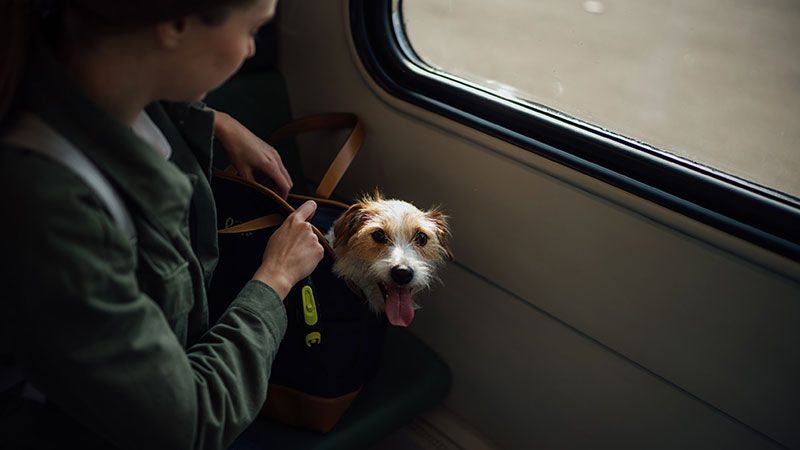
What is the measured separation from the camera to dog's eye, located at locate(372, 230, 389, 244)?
4.60ft

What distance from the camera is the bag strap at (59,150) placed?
0.74 meters

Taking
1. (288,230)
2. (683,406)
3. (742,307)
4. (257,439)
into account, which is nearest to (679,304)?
(742,307)

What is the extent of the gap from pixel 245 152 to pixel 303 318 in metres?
0.44

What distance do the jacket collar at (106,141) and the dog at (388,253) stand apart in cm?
57

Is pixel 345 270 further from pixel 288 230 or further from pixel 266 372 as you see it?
pixel 266 372

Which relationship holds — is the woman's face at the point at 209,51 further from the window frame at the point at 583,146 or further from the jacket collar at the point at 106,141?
the window frame at the point at 583,146

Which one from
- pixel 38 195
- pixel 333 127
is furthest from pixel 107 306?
pixel 333 127

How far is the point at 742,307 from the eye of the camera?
4.11 feet

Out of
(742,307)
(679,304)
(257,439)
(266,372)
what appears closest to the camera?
(266,372)

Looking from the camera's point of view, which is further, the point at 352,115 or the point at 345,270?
the point at 352,115

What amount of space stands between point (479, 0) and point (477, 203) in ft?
2.09

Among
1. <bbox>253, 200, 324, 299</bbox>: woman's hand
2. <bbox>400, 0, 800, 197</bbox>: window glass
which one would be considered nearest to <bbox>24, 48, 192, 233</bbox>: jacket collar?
<bbox>253, 200, 324, 299</bbox>: woman's hand

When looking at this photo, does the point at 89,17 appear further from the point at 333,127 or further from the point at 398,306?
the point at 333,127

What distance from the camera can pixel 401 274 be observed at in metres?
1.37
